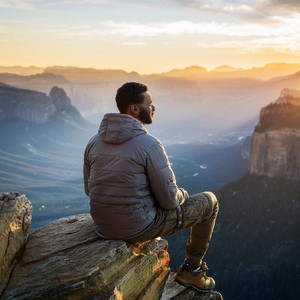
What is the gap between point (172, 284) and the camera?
31.7 feet

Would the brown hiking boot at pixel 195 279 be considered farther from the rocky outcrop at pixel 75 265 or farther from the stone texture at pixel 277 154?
the stone texture at pixel 277 154

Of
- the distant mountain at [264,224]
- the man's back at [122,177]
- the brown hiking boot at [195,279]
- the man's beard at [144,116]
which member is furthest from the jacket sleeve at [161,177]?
the distant mountain at [264,224]

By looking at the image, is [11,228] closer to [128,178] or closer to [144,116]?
[128,178]

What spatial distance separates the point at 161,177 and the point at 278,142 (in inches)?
3210

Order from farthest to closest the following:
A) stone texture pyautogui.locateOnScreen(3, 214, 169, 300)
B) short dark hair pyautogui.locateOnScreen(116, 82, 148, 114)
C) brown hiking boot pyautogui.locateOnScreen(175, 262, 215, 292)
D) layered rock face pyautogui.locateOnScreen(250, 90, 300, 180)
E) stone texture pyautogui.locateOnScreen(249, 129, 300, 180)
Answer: layered rock face pyautogui.locateOnScreen(250, 90, 300, 180) → stone texture pyautogui.locateOnScreen(249, 129, 300, 180) → brown hiking boot pyautogui.locateOnScreen(175, 262, 215, 292) → short dark hair pyautogui.locateOnScreen(116, 82, 148, 114) → stone texture pyautogui.locateOnScreen(3, 214, 169, 300)

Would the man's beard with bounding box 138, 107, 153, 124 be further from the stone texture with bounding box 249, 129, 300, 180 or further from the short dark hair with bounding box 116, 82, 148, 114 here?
the stone texture with bounding box 249, 129, 300, 180

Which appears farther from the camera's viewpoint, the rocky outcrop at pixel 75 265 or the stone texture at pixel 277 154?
the stone texture at pixel 277 154

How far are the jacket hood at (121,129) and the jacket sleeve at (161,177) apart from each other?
0.43m

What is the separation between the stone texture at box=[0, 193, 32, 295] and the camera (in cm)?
764

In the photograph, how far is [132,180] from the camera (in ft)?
25.1

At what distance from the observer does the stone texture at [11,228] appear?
7.64m

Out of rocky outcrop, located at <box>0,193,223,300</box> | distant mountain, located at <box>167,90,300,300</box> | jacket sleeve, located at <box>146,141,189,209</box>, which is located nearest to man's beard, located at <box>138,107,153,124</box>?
jacket sleeve, located at <box>146,141,189,209</box>

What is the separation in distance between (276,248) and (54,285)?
6712 cm

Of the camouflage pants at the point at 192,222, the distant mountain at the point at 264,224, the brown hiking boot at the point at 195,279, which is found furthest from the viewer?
the distant mountain at the point at 264,224
